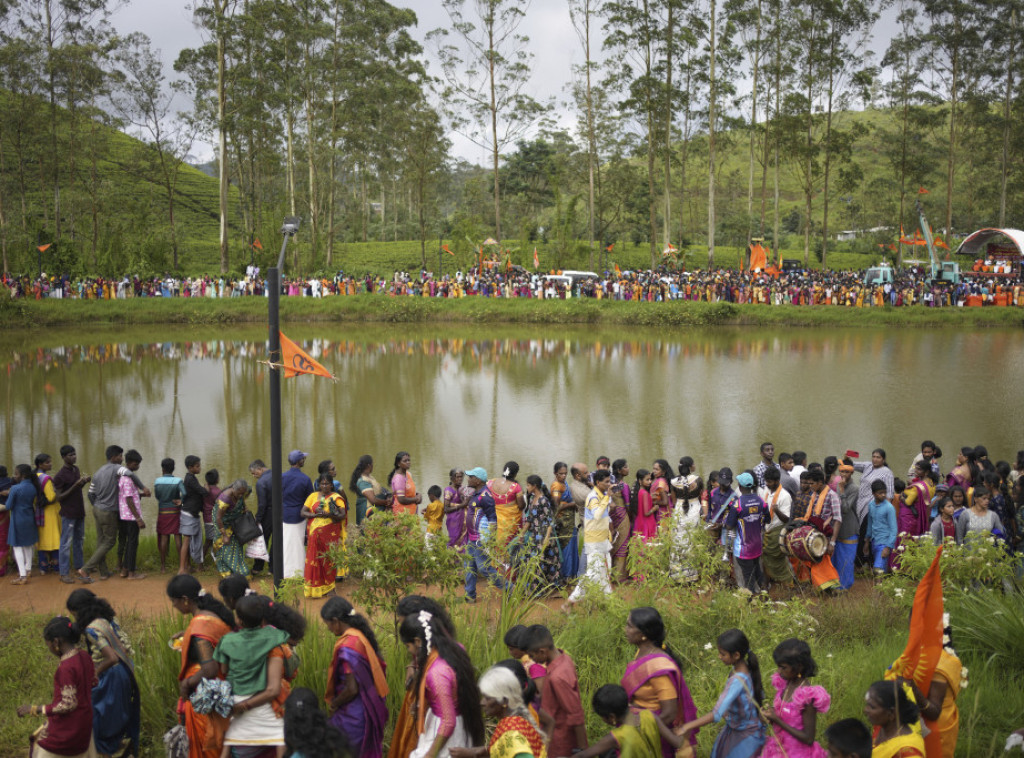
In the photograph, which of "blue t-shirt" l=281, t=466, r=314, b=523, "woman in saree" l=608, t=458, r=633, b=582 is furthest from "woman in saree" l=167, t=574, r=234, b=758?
"woman in saree" l=608, t=458, r=633, b=582

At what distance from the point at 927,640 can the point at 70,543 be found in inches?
289

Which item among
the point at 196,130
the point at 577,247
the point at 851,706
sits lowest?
the point at 851,706

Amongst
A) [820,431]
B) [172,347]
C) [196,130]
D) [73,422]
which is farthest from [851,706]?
[196,130]

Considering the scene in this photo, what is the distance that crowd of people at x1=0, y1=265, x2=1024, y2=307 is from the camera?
32.5 metres

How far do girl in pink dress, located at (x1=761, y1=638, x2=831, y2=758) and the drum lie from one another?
10.8 ft

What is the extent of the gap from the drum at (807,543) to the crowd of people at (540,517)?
1cm

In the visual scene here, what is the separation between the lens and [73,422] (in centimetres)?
1532

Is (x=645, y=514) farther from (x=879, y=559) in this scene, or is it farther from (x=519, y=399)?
(x=519, y=399)

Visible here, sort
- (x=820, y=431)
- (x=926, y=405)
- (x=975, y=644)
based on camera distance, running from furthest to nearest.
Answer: (x=926, y=405) < (x=820, y=431) < (x=975, y=644)

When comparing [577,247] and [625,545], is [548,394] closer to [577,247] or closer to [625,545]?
[625,545]

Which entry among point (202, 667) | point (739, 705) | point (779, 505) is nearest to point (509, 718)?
point (739, 705)

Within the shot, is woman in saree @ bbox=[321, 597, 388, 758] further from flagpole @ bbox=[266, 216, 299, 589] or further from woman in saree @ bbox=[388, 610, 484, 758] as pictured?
flagpole @ bbox=[266, 216, 299, 589]

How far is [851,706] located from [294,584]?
144 inches

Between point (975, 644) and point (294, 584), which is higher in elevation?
point (294, 584)
